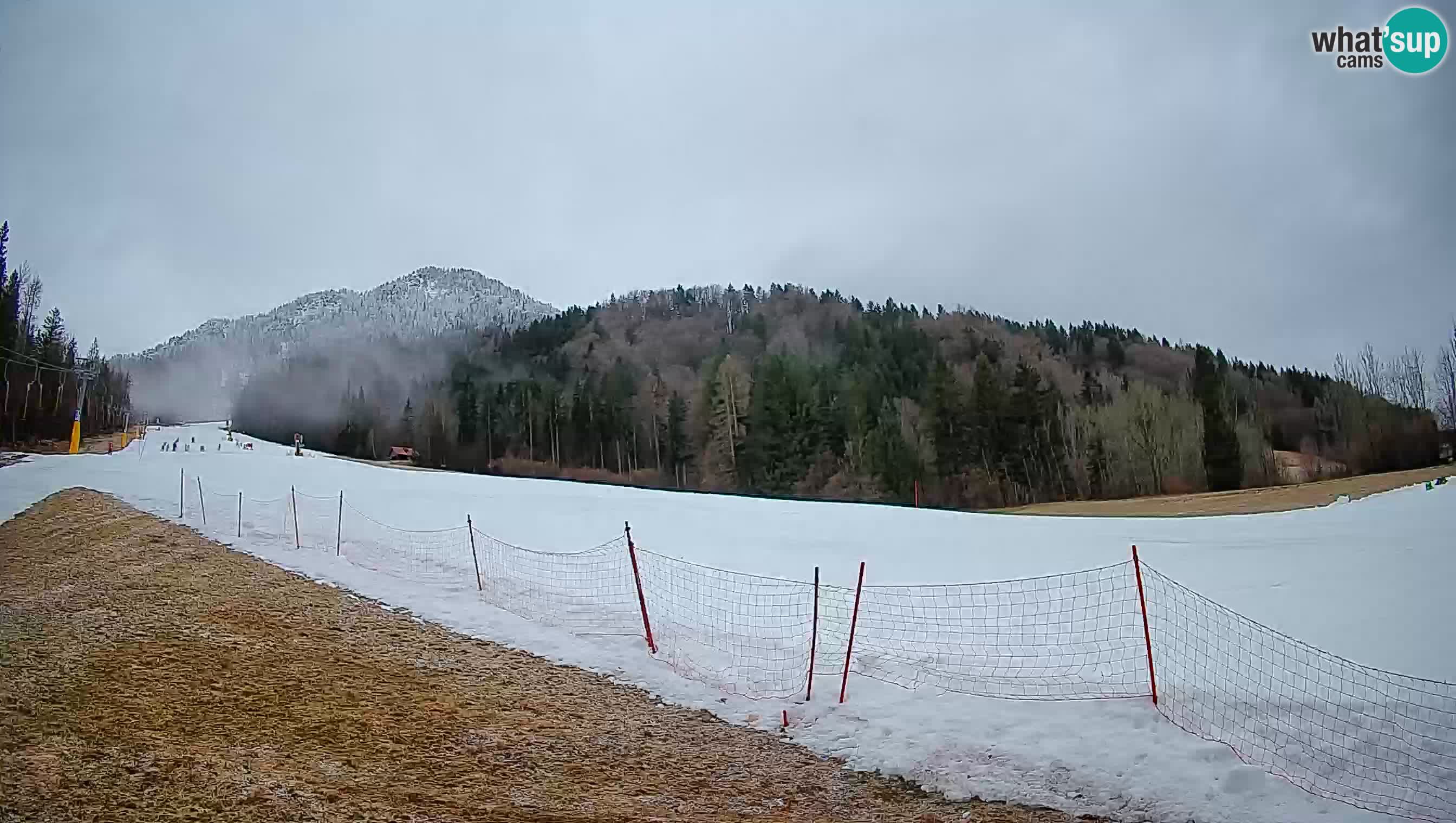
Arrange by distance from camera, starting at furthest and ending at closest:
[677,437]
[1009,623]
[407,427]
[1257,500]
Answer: [407,427]
[677,437]
[1257,500]
[1009,623]

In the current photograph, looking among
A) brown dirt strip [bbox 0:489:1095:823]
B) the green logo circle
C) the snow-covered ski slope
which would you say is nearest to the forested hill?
the snow-covered ski slope

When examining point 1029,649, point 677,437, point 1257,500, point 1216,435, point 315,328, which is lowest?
point 1029,649

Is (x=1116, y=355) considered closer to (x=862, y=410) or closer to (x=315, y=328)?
(x=862, y=410)

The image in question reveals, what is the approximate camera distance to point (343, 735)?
16.3ft

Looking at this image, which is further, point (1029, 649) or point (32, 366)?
point (32, 366)

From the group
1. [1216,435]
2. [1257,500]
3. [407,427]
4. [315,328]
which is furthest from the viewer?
[315,328]

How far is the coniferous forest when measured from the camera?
7070 mm

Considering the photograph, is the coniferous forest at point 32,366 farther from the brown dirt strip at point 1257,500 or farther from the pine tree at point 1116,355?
the pine tree at point 1116,355

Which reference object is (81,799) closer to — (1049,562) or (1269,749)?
(1269,749)

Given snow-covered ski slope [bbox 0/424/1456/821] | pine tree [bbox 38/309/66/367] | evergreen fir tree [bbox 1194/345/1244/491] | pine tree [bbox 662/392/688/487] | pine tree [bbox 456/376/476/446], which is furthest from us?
pine tree [bbox 456/376/476/446]

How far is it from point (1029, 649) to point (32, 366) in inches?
410

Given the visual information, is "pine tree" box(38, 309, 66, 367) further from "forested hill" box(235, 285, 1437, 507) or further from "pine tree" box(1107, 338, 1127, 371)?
"pine tree" box(1107, 338, 1127, 371)

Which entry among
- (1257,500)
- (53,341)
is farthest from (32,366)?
(1257,500)

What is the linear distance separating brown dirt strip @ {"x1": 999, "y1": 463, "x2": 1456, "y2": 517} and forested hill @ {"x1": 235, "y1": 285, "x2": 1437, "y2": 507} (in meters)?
4.55
